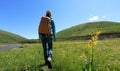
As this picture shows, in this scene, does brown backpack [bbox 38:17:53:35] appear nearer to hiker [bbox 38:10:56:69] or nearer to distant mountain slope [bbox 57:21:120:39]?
hiker [bbox 38:10:56:69]

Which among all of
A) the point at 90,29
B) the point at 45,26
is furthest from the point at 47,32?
the point at 90,29

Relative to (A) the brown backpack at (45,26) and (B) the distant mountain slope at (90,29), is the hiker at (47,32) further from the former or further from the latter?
(B) the distant mountain slope at (90,29)

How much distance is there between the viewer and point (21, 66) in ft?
45.8

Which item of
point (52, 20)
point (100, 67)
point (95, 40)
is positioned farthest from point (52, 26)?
point (95, 40)

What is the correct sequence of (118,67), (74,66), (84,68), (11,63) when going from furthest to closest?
(11,63), (118,67), (74,66), (84,68)

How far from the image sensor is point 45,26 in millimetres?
13727

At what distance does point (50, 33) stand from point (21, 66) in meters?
2.06

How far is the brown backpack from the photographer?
1366 cm

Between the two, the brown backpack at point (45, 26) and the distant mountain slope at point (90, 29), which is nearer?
the brown backpack at point (45, 26)

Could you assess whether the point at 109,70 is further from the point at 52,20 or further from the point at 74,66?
the point at 52,20

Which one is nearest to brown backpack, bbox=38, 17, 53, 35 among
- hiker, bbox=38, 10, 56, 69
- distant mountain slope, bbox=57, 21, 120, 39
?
hiker, bbox=38, 10, 56, 69

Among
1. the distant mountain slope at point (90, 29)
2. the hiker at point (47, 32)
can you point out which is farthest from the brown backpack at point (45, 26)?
the distant mountain slope at point (90, 29)

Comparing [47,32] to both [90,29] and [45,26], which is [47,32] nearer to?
[45,26]

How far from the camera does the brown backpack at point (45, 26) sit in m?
13.7
